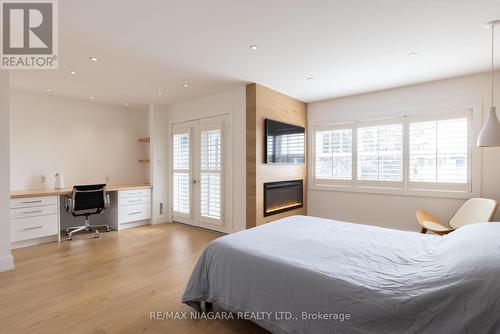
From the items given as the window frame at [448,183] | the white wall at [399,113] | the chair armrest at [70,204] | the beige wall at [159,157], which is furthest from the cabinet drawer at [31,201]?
the window frame at [448,183]

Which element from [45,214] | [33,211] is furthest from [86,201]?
[33,211]

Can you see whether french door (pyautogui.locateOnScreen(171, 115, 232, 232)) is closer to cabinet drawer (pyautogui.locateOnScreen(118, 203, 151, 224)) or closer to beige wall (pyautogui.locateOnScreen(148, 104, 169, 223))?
beige wall (pyautogui.locateOnScreen(148, 104, 169, 223))

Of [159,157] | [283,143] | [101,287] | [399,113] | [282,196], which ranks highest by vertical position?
[399,113]

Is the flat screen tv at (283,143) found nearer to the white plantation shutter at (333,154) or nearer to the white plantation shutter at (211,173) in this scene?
the white plantation shutter at (333,154)

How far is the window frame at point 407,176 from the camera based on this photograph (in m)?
3.62

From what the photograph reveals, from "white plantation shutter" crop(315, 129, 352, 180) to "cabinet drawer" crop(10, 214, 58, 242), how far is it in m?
4.64

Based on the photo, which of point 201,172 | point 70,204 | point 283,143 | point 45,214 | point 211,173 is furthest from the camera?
point 201,172

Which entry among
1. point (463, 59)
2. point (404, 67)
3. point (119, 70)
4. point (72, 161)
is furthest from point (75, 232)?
point (463, 59)

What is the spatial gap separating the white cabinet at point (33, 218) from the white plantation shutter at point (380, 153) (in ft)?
16.9

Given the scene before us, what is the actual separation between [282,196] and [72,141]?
13.6ft

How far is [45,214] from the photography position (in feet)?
12.9

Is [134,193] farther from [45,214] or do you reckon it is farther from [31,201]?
[31,201]

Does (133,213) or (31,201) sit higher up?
(31,201)

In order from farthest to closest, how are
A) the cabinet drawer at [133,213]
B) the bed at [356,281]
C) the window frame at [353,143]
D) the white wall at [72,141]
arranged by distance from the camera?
the cabinet drawer at [133,213] < the window frame at [353,143] < the white wall at [72,141] < the bed at [356,281]
